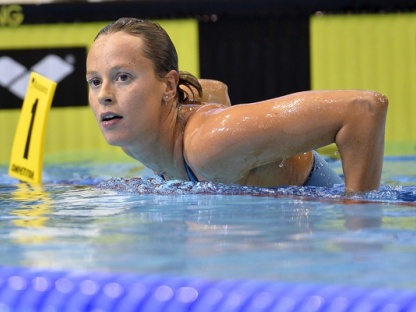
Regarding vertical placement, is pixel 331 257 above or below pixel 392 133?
above

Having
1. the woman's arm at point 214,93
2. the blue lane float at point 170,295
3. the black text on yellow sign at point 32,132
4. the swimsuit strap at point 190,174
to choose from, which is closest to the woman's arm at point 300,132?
the swimsuit strap at point 190,174

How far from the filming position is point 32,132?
364cm

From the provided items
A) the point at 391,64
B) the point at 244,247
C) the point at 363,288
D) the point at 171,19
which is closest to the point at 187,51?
the point at 171,19

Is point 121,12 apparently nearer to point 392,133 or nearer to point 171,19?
point 171,19

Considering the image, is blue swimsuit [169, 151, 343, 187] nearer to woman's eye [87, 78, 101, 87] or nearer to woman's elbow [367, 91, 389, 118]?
woman's elbow [367, 91, 389, 118]

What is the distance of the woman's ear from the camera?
2574mm

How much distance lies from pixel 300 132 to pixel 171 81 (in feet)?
1.53

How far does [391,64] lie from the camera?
5.09 meters

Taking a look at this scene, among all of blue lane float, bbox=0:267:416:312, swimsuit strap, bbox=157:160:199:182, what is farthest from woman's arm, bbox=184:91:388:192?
blue lane float, bbox=0:267:416:312

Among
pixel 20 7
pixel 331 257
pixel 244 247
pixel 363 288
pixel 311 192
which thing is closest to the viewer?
pixel 363 288

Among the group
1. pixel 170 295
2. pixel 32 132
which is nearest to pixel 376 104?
pixel 170 295

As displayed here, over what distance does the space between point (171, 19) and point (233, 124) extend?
9.41 feet

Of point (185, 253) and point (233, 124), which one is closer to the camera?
point (185, 253)

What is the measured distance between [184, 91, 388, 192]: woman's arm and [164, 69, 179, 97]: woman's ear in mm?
211
